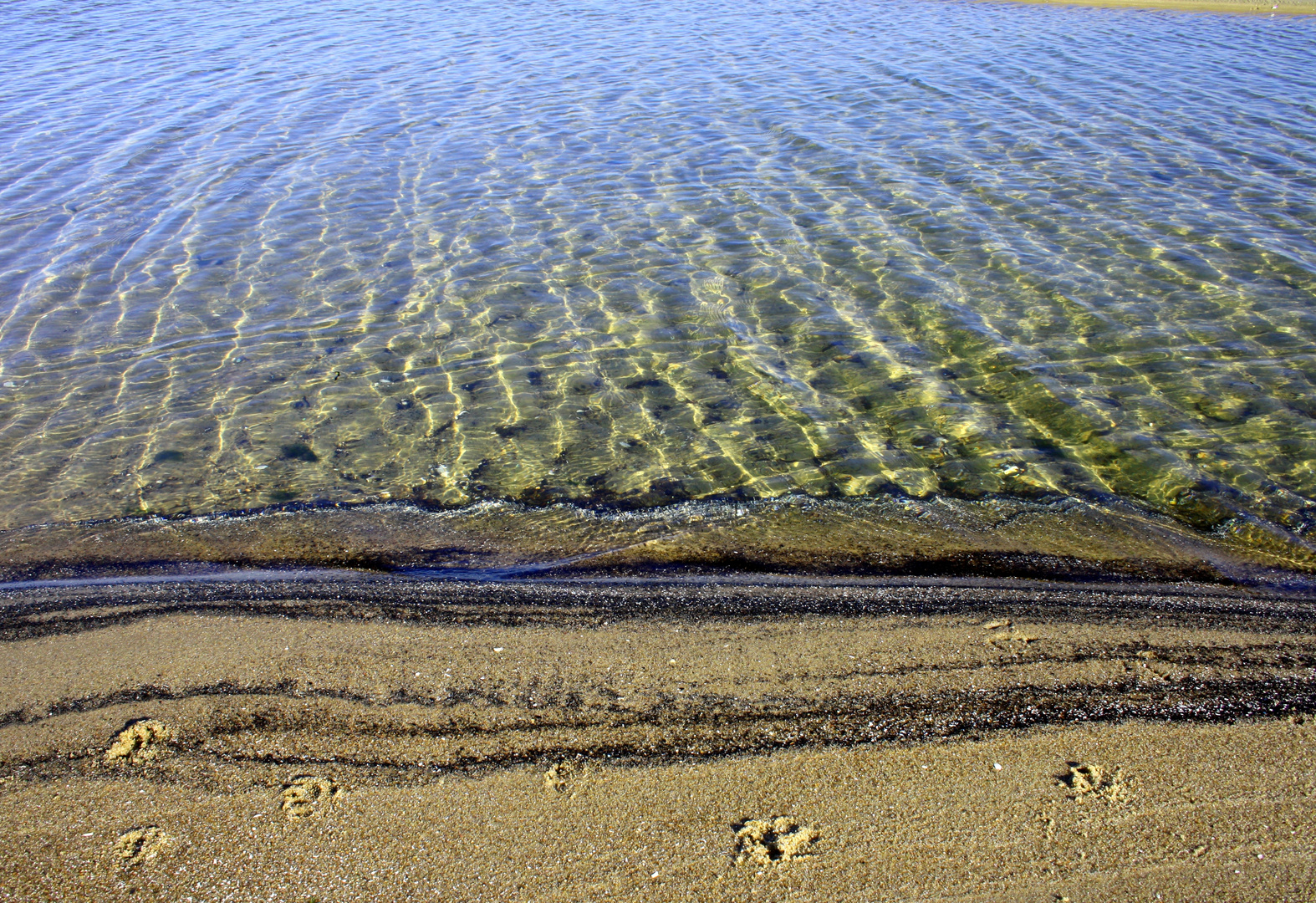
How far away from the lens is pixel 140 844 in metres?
3.06

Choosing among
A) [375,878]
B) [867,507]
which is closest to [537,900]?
[375,878]

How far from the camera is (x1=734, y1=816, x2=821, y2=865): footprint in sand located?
2.99 m

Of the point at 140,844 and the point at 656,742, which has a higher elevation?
the point at 140,844

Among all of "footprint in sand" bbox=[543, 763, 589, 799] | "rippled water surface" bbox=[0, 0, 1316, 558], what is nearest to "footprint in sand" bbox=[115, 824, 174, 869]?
"footprint in sand" bbox=[543, 763, 589, 799]

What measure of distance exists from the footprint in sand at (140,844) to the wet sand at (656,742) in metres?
0.02

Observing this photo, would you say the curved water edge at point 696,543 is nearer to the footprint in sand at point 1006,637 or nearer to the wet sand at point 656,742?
the wet sand at point 656,742

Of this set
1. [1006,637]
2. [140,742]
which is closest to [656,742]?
[1006,637]

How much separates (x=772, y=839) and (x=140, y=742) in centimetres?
258

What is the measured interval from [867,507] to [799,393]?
1.49m

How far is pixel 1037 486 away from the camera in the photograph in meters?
5.54

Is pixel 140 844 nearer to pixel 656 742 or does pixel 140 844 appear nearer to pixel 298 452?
pixel 656 742

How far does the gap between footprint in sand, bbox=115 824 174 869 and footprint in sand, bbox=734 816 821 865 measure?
2.05m

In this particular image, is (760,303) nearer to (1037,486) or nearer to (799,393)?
(799,393)

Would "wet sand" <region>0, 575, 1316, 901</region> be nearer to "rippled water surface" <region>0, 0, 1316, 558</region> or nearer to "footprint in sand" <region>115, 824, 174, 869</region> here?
"footprint in sand" <region>115, 824, 174, 869</region>
